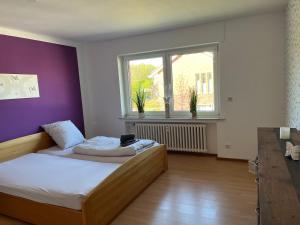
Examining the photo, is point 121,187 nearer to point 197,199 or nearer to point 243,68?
point 197,199

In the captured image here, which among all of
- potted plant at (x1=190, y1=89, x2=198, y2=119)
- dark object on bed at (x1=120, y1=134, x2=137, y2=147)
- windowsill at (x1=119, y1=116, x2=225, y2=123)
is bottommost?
dark object on bed at (x1=120, y1=134, x2=137, y2=147)

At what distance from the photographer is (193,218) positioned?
2.36 meters

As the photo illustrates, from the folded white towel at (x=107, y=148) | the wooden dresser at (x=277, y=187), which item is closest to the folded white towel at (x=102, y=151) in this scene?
the folded white towel at (x=107, y=148)

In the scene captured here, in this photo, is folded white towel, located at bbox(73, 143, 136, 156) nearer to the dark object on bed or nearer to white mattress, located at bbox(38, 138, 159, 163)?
white mattress, located at bbox(38, 138, 159, 163)

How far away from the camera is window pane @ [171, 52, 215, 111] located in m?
4.15

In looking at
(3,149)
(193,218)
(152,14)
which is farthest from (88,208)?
(152,14)

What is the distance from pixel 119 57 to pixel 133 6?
2.04 metres

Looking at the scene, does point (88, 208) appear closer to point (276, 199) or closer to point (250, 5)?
point (276, 199)

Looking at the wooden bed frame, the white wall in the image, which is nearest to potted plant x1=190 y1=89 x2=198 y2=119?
the white wall

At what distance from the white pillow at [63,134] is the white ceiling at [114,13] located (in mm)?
1599

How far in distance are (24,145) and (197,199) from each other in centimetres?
274

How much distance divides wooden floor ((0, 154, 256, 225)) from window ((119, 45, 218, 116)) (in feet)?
4.07

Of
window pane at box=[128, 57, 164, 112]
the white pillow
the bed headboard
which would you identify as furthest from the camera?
window pane at box=[128, 57, 164, 112]

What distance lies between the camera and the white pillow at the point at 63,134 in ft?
12.1
